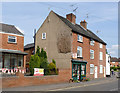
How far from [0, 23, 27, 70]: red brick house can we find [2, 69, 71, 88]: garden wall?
212 inches

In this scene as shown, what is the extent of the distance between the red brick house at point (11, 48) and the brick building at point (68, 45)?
185 inches

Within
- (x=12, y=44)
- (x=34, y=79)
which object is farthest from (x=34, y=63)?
(x=12, y=44)

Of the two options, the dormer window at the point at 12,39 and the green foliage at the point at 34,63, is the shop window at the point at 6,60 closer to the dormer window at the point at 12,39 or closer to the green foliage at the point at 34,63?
the dormer window at the point at 12,39

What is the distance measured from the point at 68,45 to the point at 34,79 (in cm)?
941

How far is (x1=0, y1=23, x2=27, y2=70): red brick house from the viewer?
71.6 ft

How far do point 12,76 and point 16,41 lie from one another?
911 centimetres

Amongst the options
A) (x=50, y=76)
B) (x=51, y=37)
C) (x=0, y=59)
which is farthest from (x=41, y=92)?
(x=51, y=37)

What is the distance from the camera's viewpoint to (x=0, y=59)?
21359 mm

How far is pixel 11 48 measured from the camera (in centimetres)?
2350

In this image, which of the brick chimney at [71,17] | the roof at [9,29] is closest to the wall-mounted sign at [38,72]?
the roof at [9,29]

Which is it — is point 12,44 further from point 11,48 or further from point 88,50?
point 88,50

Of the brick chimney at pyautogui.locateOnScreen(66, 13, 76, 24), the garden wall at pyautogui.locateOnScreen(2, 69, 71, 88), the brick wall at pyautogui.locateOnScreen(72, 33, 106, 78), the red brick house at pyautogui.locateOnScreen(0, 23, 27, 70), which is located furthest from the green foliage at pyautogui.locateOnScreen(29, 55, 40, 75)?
the brick chimney at pyautogui.locateOnScreen(66, 13, 76, 24)

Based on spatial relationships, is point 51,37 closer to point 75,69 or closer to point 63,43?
point 63,43

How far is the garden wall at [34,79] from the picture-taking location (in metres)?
15.5
